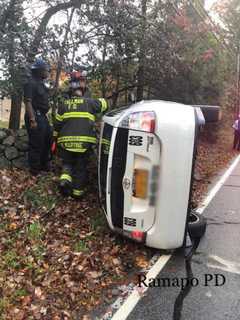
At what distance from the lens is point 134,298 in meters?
4.25

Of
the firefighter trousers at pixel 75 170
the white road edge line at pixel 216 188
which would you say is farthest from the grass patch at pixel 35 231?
the white road edge line at pixel 216 188

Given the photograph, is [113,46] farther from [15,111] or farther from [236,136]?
[236,136]

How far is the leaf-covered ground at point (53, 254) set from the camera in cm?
419

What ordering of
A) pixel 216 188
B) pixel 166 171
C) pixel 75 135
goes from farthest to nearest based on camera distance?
pixel 216 188 → pixel 75 135 → pixel 166 171

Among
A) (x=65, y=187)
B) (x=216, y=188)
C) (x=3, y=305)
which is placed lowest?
(x=3, y=305)

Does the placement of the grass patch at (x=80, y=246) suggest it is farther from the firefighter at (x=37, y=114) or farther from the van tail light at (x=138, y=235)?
the firefighter at (x=37, y=114)

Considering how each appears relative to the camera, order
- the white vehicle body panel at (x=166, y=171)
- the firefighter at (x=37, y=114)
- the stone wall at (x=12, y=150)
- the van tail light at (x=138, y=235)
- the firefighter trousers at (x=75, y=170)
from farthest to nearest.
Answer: the stone wall at (x=12, y=150) → the firefighter at (x=37, y=114) → the firefighter trousers at (x=75, y=170) → the van tail light at (x=138, y=235) → the white vehicle body panel at (x=166, y=171)

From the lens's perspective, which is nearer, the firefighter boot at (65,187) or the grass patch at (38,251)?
the grass patch at (38,251)

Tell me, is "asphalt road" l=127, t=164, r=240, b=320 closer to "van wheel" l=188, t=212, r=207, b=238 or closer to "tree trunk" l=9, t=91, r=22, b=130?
"van wheel" l=188, t=212, r=207, b=238

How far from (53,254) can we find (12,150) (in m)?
2.68

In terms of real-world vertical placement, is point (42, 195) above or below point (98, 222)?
above

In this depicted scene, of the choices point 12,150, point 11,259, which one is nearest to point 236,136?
point 12,150

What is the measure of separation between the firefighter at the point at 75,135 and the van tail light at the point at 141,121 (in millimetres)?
1480

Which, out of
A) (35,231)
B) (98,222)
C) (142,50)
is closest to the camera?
(35,231)
